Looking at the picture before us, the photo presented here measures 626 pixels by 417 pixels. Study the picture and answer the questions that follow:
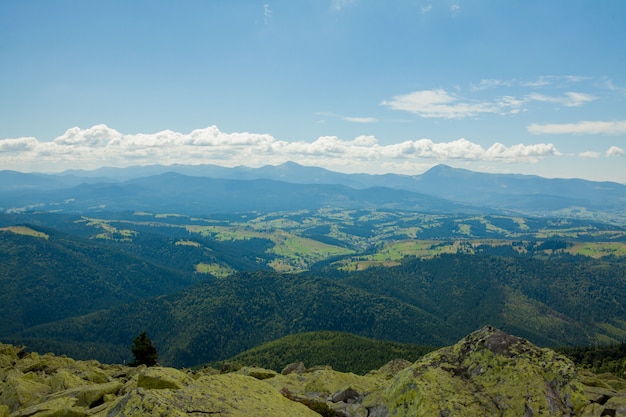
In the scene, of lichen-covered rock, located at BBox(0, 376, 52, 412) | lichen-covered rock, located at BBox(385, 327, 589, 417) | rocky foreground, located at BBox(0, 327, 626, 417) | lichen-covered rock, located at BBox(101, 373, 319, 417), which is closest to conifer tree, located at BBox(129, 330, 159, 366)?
lichen-covered rock, located at BBox(0, 376, 52, 412)

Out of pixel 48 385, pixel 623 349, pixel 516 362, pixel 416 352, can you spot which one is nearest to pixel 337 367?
pixel 416 352

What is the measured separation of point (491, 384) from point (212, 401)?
18573 mm

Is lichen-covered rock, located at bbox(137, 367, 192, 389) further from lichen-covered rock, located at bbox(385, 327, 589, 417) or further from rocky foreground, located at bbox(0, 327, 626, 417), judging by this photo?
lichen-covered rock, located at bbox(385, 327, 589, 417)

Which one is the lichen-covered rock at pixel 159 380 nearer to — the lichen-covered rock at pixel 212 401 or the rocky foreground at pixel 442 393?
the rocky foreground at pixel 442 393

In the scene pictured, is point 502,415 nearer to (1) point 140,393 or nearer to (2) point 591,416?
(2) point 591,416

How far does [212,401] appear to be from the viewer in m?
22.9

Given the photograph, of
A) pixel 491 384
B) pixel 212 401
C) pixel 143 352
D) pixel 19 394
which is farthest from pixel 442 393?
pixel 143 352

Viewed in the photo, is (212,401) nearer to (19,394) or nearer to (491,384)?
(491,384)

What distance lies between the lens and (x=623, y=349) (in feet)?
430

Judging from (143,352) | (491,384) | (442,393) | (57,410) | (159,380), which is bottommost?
(143,352)

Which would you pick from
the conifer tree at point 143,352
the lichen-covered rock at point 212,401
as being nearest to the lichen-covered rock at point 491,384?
the lichen-covered rock at point 212,401

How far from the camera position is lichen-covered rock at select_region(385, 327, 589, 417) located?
80.8ft

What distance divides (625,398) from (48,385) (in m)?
54.7

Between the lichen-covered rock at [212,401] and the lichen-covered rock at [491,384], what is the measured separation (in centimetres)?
742
